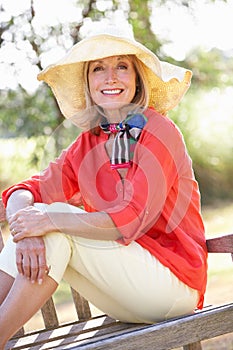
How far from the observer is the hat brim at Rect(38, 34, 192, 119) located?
8.75 ft

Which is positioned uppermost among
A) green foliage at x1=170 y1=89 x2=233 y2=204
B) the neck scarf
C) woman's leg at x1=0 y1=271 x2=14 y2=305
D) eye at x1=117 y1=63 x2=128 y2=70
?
eye at x1=117 y1=63 x2=128 y2=70

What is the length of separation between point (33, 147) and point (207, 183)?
13.8 ft

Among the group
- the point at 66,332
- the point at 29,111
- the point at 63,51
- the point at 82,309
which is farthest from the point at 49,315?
the point at 29,111

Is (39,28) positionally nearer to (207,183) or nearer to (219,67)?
(219,67)

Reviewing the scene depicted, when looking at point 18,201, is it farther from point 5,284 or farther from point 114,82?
point 114,82

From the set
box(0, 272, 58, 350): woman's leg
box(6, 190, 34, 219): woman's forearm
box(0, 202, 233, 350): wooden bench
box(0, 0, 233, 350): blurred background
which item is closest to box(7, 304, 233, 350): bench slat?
box(0, 202, 233, 350): wooden bench

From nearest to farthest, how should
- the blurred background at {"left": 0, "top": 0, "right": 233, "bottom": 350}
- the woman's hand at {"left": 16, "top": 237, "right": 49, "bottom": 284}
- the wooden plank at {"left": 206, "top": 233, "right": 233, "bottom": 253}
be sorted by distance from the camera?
the woman's hand at {"left": 16, "top": 237, "right": 49, "bottom": 284} → the wooden plank at {"left": 206, "top": 233, "right": 233, "bottom": 253} → the blurred background at {"left": 0, "top": 0, "right": 233, "bottom": 350}

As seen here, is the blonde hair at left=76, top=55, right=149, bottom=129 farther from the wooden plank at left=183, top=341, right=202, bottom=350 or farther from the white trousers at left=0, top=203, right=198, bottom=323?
the wooden plank at left=183, top=341, right=202, bottom=350

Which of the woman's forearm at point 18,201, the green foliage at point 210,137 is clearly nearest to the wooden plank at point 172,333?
the woman's forearm at point 18,201

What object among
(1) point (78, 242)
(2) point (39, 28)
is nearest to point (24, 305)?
(1) point (78, 242)

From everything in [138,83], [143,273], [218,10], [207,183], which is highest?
[218,10]

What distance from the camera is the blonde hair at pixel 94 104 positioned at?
9.05 ft

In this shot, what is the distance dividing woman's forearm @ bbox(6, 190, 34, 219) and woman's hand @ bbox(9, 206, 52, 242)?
16cm

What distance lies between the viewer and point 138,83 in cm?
281
